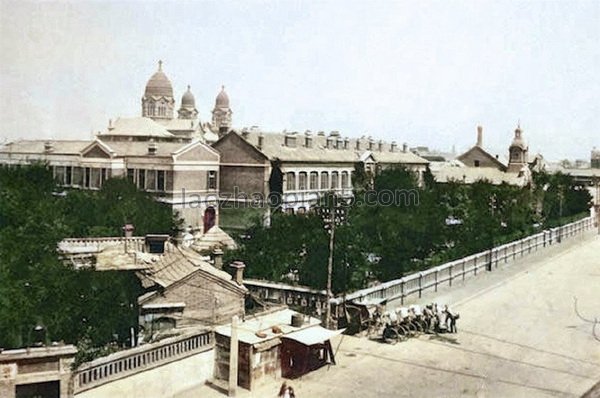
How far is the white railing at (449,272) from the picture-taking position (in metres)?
25.7

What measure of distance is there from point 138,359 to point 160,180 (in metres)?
34.7

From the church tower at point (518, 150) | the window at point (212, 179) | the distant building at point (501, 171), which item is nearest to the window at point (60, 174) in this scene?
the window at point (212, 179)

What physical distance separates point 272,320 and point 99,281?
627cm

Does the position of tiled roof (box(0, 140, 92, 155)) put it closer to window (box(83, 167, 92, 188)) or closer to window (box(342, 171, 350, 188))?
window (box(83, 167, 92, 188))

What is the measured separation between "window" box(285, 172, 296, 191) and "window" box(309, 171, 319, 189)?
2880mm

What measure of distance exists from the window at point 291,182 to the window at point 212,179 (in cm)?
621

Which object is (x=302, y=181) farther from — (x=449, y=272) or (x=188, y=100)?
(x=188, y=100)

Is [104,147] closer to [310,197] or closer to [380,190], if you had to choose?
[310,197]

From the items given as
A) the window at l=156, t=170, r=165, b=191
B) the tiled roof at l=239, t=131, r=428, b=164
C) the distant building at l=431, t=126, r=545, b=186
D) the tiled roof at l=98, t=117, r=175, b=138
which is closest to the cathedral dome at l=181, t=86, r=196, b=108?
the tiled roof at l=98, t=117, r=175, b=138

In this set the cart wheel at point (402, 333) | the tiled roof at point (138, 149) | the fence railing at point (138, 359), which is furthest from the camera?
the tiled roof at point (138, 149)

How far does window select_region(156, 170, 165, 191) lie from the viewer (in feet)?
162

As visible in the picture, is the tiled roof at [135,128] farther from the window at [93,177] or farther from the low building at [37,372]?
the low building at [37,372]

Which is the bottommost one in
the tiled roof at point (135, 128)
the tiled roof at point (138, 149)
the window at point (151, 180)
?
the window at point (151, 180)

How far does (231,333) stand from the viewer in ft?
56.7
